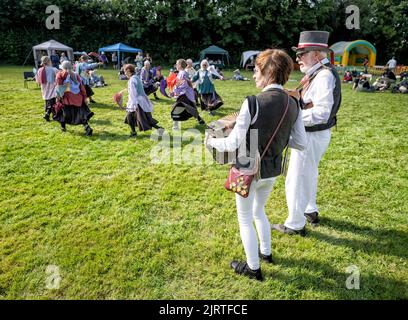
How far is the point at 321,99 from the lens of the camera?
118 inches

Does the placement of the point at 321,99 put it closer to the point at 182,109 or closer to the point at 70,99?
the point at 182,109

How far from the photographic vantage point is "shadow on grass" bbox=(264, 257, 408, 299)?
9.10 feet

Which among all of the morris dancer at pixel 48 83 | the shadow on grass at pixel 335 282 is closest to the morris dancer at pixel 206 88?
the morris dancer at pixel 48 83

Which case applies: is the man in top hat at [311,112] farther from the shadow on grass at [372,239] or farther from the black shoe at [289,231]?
the shadow on grass at [372,239]

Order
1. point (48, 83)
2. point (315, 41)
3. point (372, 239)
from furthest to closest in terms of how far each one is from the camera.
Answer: point (48, 83), point (372, 239), point (315, 41)

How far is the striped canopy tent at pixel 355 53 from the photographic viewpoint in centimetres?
2790

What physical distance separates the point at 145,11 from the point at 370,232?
1350 inches

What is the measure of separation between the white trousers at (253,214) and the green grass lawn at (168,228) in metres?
0.41

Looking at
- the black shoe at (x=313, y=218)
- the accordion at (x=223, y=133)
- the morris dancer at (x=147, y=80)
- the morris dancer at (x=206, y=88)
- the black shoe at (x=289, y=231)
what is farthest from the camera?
the morris dancer at (x=147, y=80)

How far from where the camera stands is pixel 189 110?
7824 millimetres

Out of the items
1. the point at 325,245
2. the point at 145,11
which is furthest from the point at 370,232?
the point at 145,11

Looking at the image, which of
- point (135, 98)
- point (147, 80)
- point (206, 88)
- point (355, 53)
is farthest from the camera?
point (355, 53)

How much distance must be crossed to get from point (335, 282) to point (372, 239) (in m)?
1.00

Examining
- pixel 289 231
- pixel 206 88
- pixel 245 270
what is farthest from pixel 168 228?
pixel 206 88
